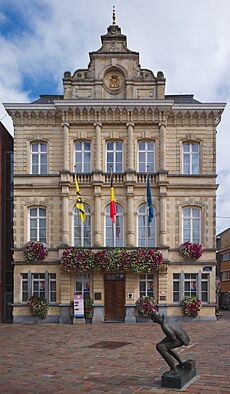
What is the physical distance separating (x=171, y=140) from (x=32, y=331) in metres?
12.5

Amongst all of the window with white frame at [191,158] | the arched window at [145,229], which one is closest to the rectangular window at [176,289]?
the arched window at [145,229]

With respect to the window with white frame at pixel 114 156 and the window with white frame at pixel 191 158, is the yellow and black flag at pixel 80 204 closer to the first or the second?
the window with white frame at pixel 114 156

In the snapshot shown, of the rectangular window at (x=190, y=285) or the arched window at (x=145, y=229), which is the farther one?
the arched window at (x=145, y=229)

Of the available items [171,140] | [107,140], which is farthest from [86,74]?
[171,140]

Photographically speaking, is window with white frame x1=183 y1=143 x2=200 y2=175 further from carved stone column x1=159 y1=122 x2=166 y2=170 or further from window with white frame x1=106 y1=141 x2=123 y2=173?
window with white frame x1=106 y1=141 x2=123 y2=173

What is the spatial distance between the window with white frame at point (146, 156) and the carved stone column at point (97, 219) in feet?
8.77

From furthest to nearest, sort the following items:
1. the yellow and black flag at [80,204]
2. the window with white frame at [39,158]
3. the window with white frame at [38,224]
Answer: the window with white frame at [39,158] < the window with white frame at [38,224] < the yellow and black flag at [80,204]

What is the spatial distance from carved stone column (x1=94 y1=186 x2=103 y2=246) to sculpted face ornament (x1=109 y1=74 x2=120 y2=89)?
19.1 feet

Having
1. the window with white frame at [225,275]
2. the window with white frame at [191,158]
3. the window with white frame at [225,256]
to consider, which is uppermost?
the window with white frame at [191,158]

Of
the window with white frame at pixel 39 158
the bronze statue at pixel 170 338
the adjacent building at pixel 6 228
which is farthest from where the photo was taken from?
the adjacent building at pixel 6 228

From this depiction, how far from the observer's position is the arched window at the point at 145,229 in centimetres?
2683

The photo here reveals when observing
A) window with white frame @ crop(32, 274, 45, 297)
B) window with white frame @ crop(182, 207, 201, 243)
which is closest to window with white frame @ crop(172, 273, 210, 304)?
window with white frame @ crop(182, 207, 201, 243)

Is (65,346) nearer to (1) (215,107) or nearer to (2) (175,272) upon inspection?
(2) (175,272)

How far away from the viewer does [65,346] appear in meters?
17.2
